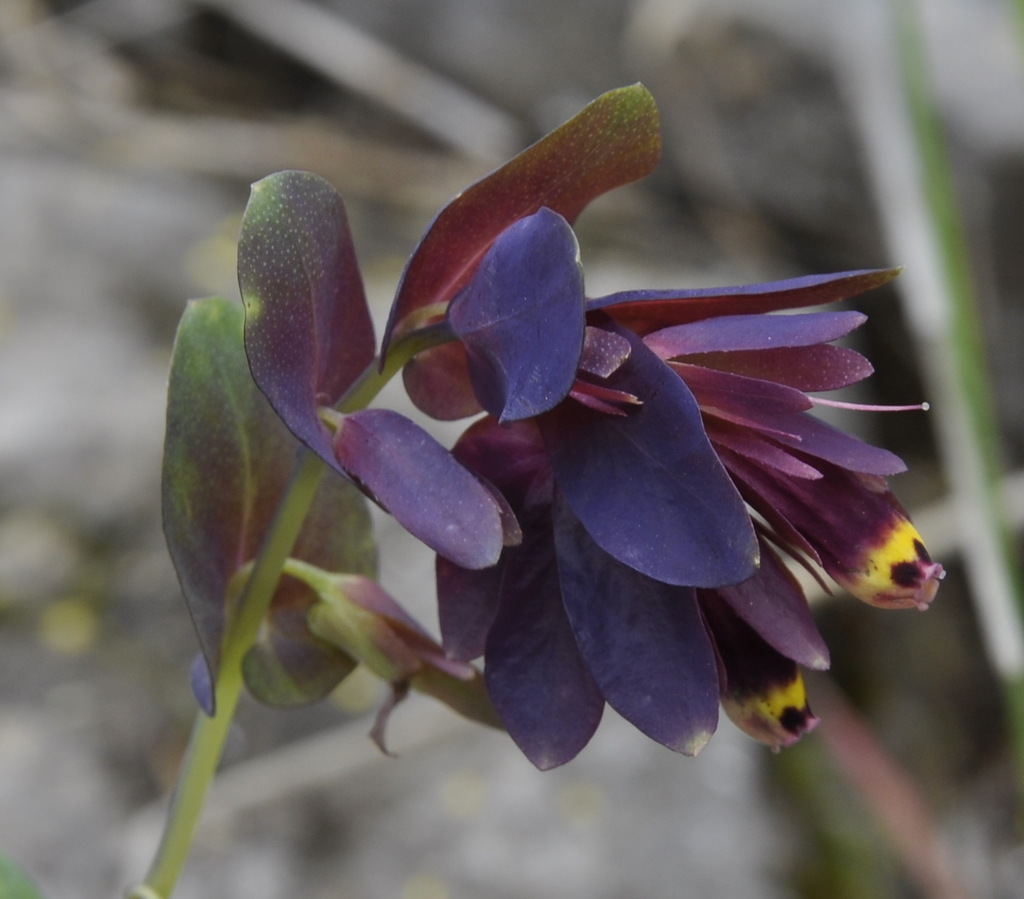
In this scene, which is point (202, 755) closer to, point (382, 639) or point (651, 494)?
point (382, 639)

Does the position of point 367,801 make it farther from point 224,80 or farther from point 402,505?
point 224,80

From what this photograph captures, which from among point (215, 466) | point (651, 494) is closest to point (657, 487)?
point (651, 494)

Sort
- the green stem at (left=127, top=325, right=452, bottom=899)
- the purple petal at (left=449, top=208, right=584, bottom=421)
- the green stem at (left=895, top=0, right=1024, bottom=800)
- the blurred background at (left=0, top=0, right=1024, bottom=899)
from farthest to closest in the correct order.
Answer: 1. the blurred background at (left=0, top=0, right=1024, bottom=899)
2. the green stem at (left=895, top=0, right=1024, bottom=800)
3. the green stem at (left=127, top=325, right=452, bottom=899)
4. the purple petal at (left=449, top=208, right=584, bottom=421)

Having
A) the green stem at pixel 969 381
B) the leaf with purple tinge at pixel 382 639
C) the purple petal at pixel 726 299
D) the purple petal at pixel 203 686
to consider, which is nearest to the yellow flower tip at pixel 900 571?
the purple petal at pixel 726 299

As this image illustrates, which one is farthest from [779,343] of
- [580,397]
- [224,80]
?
[224,80]

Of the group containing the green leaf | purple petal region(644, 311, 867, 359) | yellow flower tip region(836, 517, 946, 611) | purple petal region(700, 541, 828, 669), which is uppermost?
purple petal region(644, 311, 867, 359)

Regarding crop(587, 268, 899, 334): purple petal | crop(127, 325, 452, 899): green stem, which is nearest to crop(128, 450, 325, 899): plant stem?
crop(127, 325, 452, 899): green stem

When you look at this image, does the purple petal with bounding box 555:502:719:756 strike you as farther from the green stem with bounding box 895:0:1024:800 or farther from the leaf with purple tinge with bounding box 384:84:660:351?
the green stem with bounding box 895:0:1024:800
